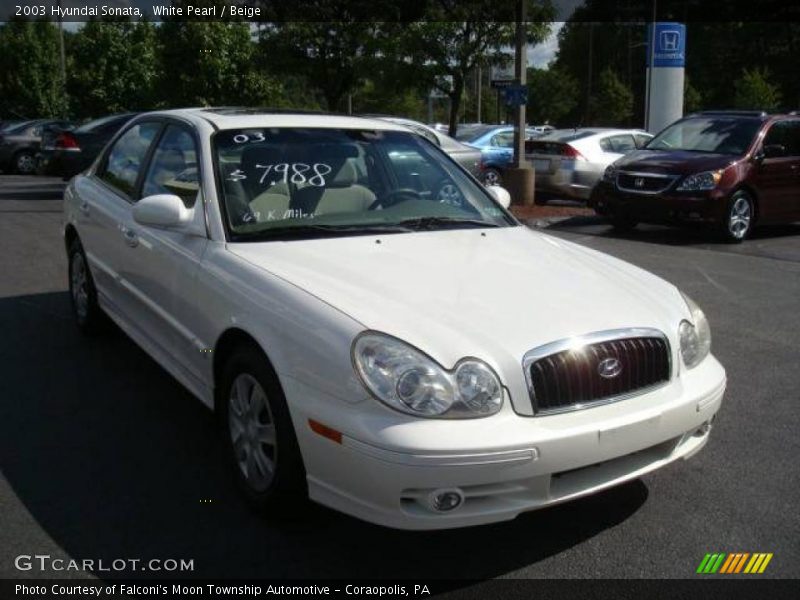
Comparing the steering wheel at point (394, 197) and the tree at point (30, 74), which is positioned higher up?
the tree at point (30, 74)

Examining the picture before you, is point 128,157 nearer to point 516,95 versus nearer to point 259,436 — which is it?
point 259,436

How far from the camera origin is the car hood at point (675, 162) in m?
11.1

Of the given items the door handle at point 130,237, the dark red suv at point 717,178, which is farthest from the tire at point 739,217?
the door handle at point 130,237

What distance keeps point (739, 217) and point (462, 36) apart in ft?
24.0

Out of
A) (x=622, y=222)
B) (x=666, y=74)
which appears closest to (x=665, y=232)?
(x=622, y=222)

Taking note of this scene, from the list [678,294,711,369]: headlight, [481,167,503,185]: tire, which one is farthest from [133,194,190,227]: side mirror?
[481,167,503,185]: tire

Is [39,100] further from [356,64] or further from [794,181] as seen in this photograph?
[794,181]

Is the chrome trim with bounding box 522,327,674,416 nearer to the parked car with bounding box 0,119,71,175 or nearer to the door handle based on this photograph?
the door handle

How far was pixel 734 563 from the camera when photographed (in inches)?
125

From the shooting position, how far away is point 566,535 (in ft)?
11.0

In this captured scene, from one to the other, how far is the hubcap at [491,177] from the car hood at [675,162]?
4.37 metres

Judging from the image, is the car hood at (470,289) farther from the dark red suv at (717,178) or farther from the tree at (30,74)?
the tree at (30,74)

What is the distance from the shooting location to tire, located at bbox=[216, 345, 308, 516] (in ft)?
10.3

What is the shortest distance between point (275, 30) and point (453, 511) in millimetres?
20592
